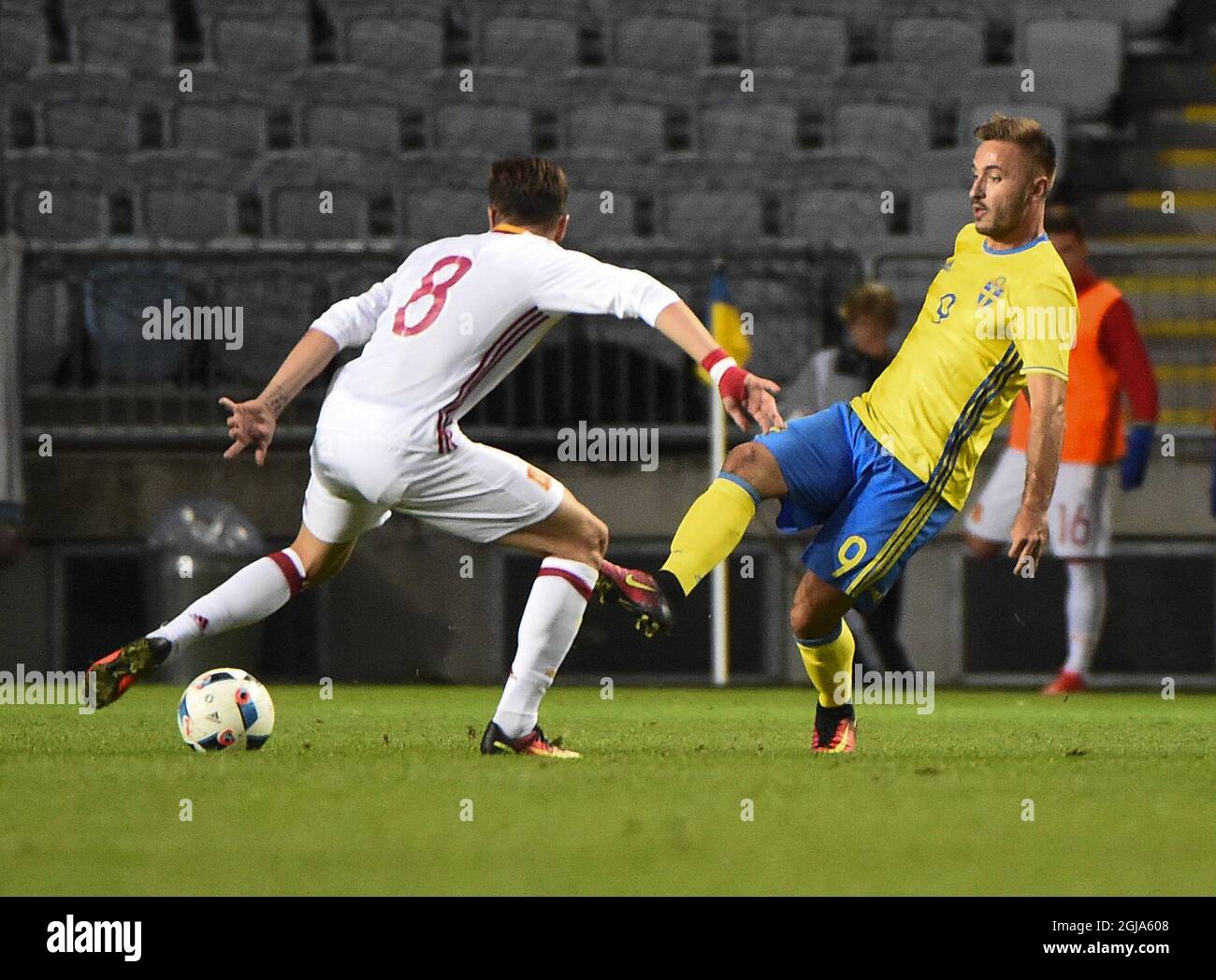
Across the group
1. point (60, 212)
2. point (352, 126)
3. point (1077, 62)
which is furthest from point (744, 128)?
point (60, 212)

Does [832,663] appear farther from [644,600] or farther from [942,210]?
[942,210]

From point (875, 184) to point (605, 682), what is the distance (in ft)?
14.3

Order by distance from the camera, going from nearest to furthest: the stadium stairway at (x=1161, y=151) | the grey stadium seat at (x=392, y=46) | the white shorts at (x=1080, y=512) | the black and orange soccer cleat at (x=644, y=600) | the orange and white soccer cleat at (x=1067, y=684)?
1. the black and orange soccer cleat at (x=644, y=600)
2. the white shorts at (x=1080, y=512)
3. the orange and white soccer cleat at (x=1067, y=684)
4. the stadium stairway at (x=1161, y=151)
5. the grey stadium seat at (x=392, y=46)

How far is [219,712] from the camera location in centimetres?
570

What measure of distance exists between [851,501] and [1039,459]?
1.70 ft

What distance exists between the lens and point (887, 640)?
32.9ft

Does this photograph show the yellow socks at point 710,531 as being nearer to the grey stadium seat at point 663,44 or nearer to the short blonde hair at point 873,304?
the short blonde hair at point 873,304

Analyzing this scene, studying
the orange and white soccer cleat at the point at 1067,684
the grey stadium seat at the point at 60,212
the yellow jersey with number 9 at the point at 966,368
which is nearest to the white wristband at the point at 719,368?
the yellow jersey with number 9 at the point at 966,368

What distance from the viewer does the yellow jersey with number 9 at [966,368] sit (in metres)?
5.61

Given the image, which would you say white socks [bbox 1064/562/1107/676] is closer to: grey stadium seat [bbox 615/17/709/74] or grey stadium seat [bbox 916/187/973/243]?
grey stadium seat [bbox 916/187/973/243]

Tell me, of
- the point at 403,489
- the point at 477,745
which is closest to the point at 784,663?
the point at 477,745

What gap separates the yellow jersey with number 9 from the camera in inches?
221

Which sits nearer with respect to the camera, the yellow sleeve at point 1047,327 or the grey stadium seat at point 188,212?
the yellow sleeve at point 1047,327

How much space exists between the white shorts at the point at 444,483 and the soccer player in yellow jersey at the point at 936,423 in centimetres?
42
